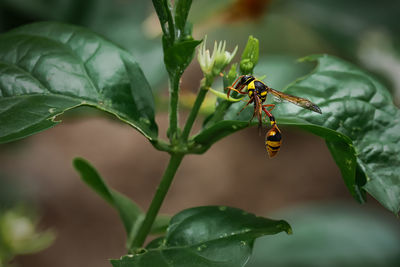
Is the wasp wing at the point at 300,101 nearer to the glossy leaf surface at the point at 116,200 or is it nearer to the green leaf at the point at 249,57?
Answer: the green leaf at the point at 249,57

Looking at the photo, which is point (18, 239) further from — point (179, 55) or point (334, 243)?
point (334, 243)

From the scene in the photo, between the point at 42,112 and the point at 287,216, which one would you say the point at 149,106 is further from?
the point at 287,216

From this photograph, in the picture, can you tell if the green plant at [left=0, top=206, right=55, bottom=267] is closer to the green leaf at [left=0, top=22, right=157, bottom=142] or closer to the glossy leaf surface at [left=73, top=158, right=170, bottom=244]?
the glossy leaf surface at [left=73, top=158, right=170, bottom=244]

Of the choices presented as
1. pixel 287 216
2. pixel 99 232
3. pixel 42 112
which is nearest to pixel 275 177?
pixel 287 216

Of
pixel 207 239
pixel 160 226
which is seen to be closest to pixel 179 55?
pixel 207 239

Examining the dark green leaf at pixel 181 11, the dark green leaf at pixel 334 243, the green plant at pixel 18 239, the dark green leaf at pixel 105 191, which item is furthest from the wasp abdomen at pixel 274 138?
the dark green leaf at pixel 334 243
